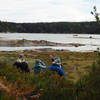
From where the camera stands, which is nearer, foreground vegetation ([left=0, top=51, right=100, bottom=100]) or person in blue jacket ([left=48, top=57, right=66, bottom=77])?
foreground vegetation ([left=0, top=51, right=100, bottom=100])

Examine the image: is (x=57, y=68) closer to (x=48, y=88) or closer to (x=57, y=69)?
(x=57, y=69)

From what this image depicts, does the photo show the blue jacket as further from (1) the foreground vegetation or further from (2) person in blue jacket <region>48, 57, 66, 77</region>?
(1) the foreground vegetation

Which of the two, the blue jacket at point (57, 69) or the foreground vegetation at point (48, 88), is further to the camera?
the blue jacket at point (57, 69)

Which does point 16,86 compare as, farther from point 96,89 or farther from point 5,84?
point 96,89

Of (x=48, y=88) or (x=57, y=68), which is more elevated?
(x=57, y=68)

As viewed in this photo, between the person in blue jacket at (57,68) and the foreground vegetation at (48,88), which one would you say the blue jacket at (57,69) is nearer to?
the person in blue jacket at (57,68)

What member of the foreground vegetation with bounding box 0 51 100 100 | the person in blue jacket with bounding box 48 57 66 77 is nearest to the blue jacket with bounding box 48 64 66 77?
the person in blue jacket with bounding box 48 57 66 77

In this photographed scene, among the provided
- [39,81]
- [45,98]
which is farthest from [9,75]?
[45,98]

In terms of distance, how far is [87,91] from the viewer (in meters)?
5.57

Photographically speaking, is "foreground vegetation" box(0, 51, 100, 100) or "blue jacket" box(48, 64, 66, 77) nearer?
"foreground vegetation" box(0, 51, 100, 100)

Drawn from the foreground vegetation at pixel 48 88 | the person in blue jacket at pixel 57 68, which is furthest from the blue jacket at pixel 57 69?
the foreground vegetation at pixel 48 88

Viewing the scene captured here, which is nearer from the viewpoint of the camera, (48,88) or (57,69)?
(48,88)

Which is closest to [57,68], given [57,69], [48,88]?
[57,69]

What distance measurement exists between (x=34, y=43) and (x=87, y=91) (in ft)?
229
